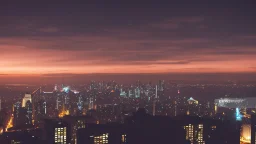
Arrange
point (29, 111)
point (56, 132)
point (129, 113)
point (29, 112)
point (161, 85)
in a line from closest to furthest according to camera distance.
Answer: point (56, 132) < point (129, 113) < point (29, 112) < point (29, 111) < point (161, 85)

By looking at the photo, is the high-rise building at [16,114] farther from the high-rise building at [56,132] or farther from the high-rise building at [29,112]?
the high-rise building at [56,132]

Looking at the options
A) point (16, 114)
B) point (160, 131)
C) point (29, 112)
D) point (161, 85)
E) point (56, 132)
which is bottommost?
point (16, 114)

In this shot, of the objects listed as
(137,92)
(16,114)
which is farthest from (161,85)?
(16,114)

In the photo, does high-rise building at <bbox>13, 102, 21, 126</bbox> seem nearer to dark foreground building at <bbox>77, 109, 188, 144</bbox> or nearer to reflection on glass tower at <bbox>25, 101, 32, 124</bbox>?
reflection on glass tower at <bbox>25, 101, 32, 124</bbox>

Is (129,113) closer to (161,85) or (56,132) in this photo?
(56,132)

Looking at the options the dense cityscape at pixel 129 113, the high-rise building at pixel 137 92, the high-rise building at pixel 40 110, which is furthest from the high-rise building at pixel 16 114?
the high-rise building at pixel 137 92

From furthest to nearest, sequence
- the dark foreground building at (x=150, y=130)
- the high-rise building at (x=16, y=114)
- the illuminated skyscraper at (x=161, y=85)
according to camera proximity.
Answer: the illuminated skyscraper at (x=161, y=85), the high-rise building at (x=16, y=114), the dark foreground building at (x=150, y=130)

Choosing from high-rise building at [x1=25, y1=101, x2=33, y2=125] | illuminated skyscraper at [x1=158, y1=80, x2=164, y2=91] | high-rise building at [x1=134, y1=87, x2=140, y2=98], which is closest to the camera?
high-rise building at [x1=25, y1=101, x2=33, y2=125]

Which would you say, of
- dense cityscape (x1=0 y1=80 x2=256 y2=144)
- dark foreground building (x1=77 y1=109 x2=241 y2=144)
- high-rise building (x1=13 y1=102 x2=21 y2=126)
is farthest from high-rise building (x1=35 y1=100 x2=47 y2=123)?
dark foreground building (x1=77 y1=109 x2=241 y2=144)
